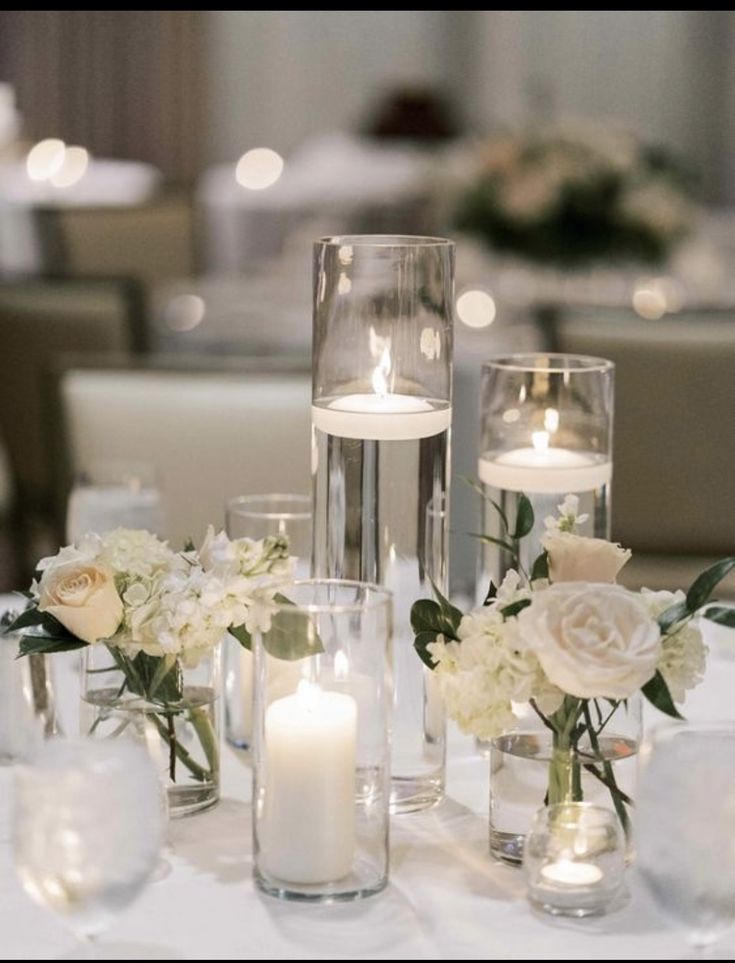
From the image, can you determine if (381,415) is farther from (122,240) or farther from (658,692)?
(122,240)

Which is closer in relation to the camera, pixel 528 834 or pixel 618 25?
pixel 528 834

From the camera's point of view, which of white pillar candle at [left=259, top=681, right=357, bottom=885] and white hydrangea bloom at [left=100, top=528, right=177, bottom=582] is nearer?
white pillar candle at [left=259, top=681, right=357, bottom=885]

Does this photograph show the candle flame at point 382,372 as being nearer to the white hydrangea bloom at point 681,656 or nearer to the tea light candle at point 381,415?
the tea light candle at point 381,415

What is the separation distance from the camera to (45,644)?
107cm

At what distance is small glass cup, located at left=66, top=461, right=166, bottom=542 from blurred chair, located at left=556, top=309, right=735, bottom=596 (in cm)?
118

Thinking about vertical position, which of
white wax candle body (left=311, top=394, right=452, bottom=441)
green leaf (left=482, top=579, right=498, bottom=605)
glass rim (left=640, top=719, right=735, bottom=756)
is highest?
white wax candle body (left=311, top=394, right=452, bottom=441)

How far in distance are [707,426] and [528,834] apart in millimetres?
1876

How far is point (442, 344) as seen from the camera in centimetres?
116

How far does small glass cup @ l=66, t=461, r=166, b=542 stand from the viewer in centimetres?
161

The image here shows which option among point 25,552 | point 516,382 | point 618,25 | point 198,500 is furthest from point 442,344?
point 618,25

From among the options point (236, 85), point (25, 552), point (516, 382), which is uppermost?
point (236, 85)

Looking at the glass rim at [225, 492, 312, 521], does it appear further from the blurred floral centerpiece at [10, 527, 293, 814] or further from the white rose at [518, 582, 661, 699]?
the white rose at [518, 582, 661, 699]

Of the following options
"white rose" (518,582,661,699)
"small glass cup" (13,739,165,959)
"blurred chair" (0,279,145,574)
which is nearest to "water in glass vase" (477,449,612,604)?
"white rose" (518,582,661,699)

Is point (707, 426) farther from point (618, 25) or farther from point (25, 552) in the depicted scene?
point (618, 25)
